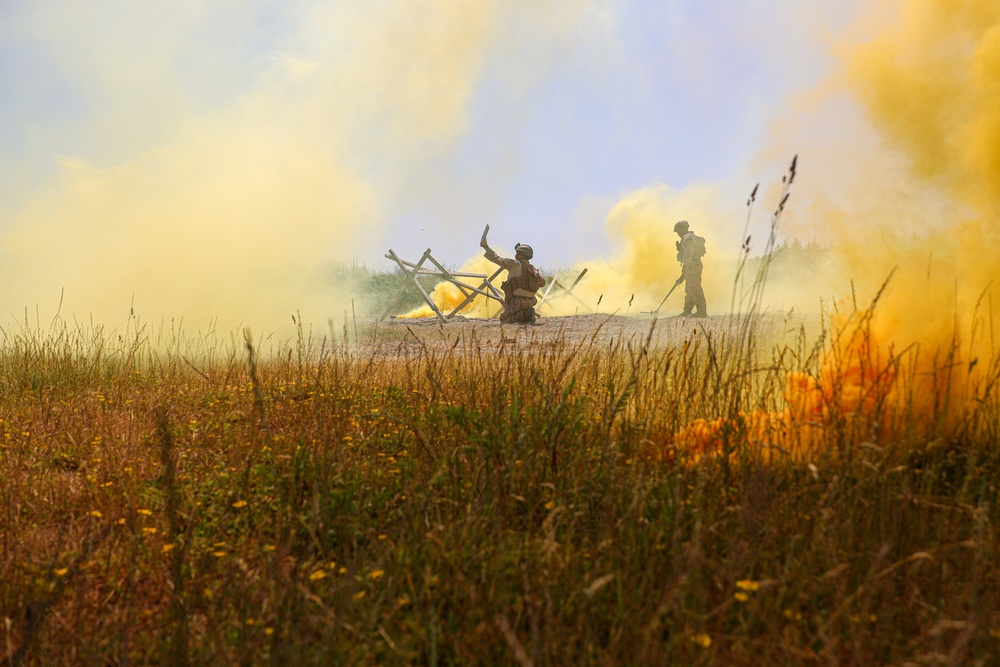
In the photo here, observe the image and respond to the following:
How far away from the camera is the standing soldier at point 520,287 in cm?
1859

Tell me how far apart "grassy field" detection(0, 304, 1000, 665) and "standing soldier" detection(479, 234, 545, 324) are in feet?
43.3

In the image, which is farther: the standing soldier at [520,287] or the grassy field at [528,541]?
the standing soldier at [520,287]

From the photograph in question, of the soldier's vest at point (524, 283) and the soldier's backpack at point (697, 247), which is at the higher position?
the soldier's backpack at point (697, 247)

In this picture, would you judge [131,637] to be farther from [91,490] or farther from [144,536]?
[91,490]

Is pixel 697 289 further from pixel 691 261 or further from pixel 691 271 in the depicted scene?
pixel 691 261

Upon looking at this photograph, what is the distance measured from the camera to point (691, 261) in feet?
61.5

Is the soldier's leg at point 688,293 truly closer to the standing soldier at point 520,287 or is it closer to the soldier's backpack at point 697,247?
the soldier's backpack at point 697,247

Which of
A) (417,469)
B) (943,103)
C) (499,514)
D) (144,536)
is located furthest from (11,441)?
(943,103)

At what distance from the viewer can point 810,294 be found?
87.4 ft

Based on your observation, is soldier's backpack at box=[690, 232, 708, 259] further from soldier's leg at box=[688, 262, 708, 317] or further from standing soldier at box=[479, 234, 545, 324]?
standing soldier at box=[479, 234, 545, 324]

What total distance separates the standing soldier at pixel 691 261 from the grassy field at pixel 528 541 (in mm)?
13615

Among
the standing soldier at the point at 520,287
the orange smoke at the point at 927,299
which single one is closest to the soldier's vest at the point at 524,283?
the standing soldier at the point at 520,287

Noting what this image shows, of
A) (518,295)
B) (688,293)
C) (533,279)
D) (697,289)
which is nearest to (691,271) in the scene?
(697,289)

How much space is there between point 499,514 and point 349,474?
95 centimetres
